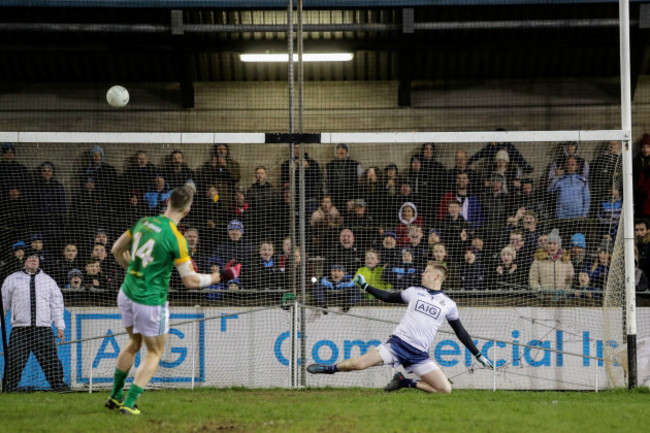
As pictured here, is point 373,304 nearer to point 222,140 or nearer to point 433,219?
point 433,219

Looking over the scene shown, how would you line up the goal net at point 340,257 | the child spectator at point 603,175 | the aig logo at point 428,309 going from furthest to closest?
the child spectator at point 603,175, the goal net at point 340,257, the aig logo at point 428,309

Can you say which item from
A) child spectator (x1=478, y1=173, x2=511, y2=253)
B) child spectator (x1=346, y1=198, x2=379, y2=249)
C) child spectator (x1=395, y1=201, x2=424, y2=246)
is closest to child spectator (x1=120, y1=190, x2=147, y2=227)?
child spectator (x1=346, y1=198, x2=379, y2=249)

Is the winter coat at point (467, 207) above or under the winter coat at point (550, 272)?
above

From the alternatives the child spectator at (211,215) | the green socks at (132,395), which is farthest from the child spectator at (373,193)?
the green socks at (132,395)

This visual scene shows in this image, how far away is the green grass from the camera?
734 centimetres

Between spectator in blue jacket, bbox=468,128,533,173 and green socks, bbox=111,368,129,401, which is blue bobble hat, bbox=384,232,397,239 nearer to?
spectator in blue jacket, bbox=468,128,533,173

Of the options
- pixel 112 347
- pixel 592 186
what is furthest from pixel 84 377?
pixel 592 186

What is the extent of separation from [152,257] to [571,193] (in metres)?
8.50

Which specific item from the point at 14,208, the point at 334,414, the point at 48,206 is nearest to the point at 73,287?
the point at 48,206

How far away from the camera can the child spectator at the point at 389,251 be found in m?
12.9

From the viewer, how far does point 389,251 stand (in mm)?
12914

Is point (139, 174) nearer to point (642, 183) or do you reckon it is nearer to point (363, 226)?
point (363, 226)

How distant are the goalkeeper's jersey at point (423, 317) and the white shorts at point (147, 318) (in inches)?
138

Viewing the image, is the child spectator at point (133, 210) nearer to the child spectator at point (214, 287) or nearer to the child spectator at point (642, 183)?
the child spectator at point (214, 287)
